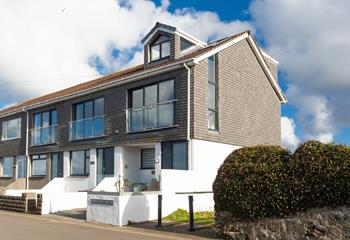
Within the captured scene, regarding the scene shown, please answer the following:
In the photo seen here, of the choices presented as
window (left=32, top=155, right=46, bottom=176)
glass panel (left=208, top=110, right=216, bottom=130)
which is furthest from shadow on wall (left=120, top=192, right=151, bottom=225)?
window (left=32, top=155, right=46, bottom=176)

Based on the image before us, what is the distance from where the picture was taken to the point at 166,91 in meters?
20.5

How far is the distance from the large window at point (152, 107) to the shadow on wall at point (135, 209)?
440 centimetres

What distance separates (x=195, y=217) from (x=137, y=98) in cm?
761

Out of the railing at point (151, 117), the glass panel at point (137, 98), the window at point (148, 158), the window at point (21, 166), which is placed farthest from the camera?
the window at point (21, 166)

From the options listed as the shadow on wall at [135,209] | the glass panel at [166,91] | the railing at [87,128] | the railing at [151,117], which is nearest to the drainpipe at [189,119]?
the railing at [151,117]

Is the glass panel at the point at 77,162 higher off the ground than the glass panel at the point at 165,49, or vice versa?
the glass panel at the point at 165,49

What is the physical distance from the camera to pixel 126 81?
2197 centimetres

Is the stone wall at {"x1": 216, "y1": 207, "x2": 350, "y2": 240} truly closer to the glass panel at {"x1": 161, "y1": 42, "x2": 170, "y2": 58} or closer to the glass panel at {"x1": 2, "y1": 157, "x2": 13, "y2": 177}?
the glass panel at {"x1": 161, "y1": 42, "x2": 170, "y2": 58}

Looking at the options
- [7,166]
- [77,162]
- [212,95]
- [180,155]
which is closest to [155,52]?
[212,95]

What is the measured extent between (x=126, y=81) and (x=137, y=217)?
7.97 meters

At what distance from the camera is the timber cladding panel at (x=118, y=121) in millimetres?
19438

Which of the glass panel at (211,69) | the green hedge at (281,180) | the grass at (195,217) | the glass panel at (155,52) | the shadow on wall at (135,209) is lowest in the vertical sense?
the grass at (195,217)

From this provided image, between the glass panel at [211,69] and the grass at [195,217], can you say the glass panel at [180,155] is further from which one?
the glass panel at [211,69]

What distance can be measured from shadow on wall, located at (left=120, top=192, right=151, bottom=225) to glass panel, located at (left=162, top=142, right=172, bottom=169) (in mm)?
3415
